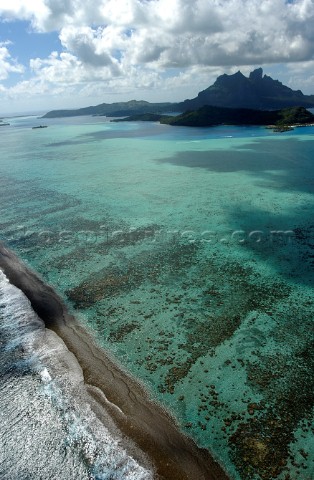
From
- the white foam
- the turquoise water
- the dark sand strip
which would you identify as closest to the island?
the turquoise water

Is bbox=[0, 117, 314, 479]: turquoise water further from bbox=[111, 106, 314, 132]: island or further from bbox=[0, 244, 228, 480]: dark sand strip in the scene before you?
bbox=[111, 106, 314, 132]: island

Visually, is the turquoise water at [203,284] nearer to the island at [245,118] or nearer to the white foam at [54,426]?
the white foam at [54,426]

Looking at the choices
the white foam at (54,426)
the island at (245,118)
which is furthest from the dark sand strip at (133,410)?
the island at (245,118)

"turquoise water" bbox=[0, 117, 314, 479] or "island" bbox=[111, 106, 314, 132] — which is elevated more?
"island" bbox=[111, 106, 314, 132]

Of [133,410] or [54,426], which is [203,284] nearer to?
[133,410]

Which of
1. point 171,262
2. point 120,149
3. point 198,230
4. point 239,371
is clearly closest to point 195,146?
point 120,149

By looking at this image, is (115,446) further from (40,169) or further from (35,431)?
(40,169)
